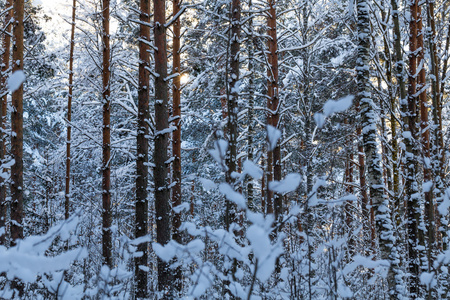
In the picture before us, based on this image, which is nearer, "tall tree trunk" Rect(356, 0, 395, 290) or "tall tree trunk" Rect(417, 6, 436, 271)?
"tall tree trunk" Rect(417, 6, 436, 271)

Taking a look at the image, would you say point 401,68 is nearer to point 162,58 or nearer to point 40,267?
point 162,58

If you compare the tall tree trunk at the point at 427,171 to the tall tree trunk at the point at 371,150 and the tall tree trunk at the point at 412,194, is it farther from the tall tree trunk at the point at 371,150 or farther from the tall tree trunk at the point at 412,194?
the tall tree trunk at the point at 371,150

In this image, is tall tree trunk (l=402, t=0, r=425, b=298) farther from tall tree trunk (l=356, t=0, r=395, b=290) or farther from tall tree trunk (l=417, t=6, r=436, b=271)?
tall tree trunk (l=356, t=0, r=395, b=290)

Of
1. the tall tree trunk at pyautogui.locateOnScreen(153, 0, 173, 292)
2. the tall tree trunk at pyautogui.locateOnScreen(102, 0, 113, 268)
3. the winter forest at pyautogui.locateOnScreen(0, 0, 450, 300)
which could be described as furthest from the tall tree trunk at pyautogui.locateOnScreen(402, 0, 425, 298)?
the tall tree trunk at pyautogui.locateOnScreen(102, 0, 113, 268)

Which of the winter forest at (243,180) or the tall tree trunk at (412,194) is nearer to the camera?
the winter forest at (243,180)

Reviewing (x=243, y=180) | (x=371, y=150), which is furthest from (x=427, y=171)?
(x=243, y=180)

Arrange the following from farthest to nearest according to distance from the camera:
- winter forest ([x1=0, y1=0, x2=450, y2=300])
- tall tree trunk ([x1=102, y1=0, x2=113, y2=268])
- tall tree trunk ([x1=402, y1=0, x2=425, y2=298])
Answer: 1. tall tree trunk ([x1=102, y1=0, x2=113, y2=268])
2. tall tree trunk ([x1=402, y1=0, x2=425, y2=298])
3. winter forest ([x1=0, y1=0, x2=450, y2=300])

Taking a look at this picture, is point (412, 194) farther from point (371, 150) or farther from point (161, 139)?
point (161, 139)

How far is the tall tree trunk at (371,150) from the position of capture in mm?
4879

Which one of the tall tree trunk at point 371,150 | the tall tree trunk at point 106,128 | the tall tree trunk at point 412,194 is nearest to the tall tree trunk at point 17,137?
the tall tree trunk at point 106,128

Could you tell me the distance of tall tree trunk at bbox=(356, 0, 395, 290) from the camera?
4.88 metres

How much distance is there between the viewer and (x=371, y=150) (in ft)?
17.0

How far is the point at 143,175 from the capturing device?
820 centimetres

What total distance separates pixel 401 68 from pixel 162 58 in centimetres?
373
